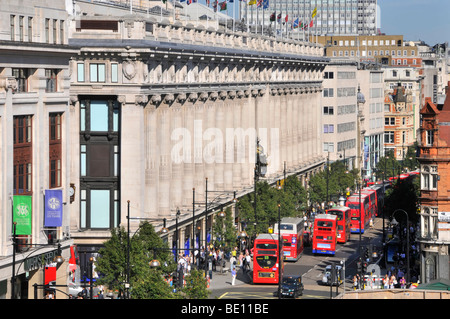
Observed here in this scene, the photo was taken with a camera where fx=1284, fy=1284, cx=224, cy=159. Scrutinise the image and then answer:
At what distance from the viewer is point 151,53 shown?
321 feet

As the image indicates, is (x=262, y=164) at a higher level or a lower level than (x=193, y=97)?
lower

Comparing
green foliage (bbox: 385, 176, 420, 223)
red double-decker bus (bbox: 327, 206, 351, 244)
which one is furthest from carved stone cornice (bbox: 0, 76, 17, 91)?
green foliage (bbox: 385, 176, 420, 223)

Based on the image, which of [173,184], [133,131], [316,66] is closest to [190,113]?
[173,184]

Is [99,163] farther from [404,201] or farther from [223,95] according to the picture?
[404,201]

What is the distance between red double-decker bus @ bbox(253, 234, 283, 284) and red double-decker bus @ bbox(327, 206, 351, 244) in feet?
87.4

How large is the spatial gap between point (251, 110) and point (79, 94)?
165ft

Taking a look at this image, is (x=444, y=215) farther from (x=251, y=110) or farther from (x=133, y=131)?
(x=251, y=110)

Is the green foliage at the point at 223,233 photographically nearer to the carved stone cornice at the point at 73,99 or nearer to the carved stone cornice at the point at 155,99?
the carved stone cornice at the point at 155,99

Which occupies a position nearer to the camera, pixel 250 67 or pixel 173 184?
pixel 173 184

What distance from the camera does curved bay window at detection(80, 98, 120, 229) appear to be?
98.6 m

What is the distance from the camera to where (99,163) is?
326 ft

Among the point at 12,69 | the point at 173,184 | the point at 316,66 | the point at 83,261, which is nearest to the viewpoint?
the point at 12,69

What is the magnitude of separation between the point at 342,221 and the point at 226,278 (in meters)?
26.4

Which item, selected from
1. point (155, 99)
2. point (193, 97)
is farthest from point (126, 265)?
point (193, 97)
